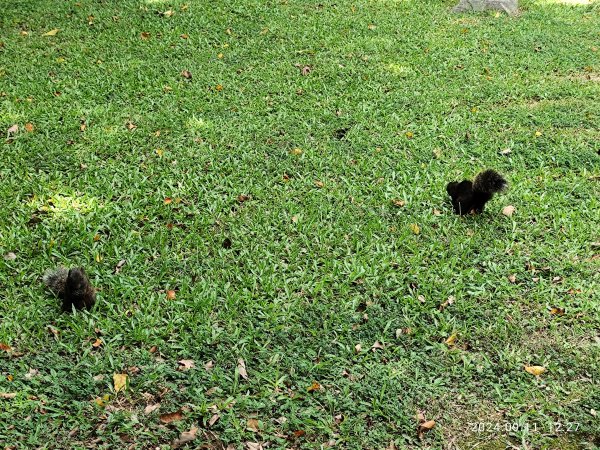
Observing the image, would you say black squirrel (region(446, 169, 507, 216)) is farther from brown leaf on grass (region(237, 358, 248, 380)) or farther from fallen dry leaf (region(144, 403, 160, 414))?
fallen dry leaf (region(144, 403, 160, 414))

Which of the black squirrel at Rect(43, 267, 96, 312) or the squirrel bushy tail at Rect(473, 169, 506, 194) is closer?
the black squirrel at Rect(43, 267, 96, 312)

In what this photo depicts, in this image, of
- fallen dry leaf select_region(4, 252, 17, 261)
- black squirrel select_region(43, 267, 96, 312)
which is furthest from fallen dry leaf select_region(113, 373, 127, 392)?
fallen dry leaf select_region(4, 252, 17, 261)

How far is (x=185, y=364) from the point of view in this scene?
9.66 ft

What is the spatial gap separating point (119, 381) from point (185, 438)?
502 millimetres

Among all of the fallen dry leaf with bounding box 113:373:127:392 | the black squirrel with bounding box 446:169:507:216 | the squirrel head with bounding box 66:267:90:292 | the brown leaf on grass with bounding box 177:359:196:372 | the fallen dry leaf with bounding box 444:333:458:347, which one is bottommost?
the fallen dry leaf with bounding box 113:373:127:392

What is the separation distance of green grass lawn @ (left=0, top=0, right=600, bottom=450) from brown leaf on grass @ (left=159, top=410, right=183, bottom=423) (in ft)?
0.12

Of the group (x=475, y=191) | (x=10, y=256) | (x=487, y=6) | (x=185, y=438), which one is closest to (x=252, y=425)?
(x=185, y=438)

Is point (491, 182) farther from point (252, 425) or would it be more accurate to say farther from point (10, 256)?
point (10, 256)

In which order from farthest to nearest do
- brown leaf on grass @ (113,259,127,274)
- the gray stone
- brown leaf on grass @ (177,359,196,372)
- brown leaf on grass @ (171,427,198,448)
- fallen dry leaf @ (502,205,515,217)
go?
the gray stone → fallen dry leaf @ (502,205,515,217) → brown leaf on grass @ (113,259,127,274) → brown leaf on grass @ (177,359,196,372) → brown leaf on grass @ (171,427,198,448)

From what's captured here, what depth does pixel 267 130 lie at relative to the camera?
5.11 m

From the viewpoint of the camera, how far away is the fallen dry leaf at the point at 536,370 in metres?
2.95

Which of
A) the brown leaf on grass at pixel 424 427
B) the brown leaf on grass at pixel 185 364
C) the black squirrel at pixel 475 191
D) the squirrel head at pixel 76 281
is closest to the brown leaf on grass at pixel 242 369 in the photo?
the brown leaf on grass at pixel 185 364

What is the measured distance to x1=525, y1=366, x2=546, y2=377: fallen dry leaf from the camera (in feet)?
9.66

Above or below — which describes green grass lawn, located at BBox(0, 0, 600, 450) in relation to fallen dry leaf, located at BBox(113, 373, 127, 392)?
above
